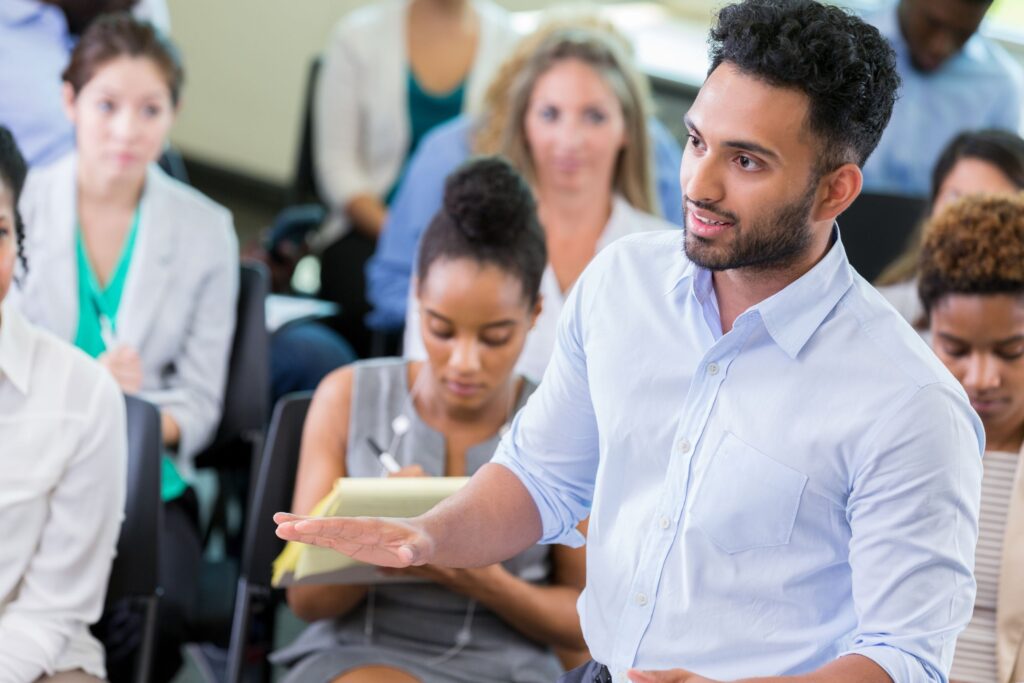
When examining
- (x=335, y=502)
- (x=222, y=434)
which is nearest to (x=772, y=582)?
(x=335, y=502)

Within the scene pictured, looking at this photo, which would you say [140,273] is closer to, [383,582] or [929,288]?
[383,582]

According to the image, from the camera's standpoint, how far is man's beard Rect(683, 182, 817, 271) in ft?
4.61

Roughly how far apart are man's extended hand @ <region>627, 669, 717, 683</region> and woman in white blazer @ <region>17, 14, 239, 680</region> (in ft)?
4.75

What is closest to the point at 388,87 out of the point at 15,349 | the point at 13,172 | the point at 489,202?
the point at 489,202

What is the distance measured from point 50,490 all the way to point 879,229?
2.13 metres

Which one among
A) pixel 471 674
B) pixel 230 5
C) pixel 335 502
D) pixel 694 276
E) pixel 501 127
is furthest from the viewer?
pixel 230 5

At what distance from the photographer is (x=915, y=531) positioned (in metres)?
1.34

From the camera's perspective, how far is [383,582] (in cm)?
210

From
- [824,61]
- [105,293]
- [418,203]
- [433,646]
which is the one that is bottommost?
[433,646]

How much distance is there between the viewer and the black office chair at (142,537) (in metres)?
2.05

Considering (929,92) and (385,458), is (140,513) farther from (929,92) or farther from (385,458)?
(929,92)

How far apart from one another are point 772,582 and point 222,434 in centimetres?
154

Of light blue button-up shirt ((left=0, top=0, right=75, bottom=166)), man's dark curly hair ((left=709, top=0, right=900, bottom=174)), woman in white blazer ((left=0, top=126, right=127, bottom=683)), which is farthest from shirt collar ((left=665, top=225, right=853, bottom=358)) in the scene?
light blue button-up shirt ((left=0, top=0, right=75, bottom=166))

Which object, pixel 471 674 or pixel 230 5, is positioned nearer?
pixel 471 674
